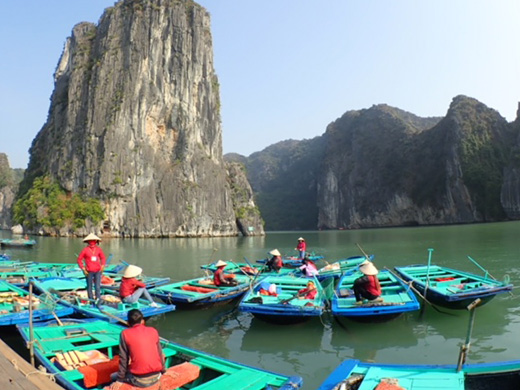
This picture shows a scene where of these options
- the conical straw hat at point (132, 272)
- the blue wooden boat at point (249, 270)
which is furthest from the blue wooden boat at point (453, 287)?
the conical straw hat at point (132, 272)

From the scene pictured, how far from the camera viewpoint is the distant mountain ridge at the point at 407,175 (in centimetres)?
8075

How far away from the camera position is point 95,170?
57094mm

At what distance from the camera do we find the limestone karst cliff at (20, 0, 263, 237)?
57.4 m

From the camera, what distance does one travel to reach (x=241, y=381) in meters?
5.16

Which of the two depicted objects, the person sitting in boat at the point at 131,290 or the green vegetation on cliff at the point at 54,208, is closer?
the person sitting in boat at the point at 131,290

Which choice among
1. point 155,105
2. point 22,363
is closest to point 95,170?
point 155,105

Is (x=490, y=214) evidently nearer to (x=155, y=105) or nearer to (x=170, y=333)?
(x=155, y=105)

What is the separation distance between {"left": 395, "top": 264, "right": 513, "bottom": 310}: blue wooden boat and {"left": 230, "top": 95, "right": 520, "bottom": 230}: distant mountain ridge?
233 feet

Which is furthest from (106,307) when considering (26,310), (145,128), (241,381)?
(145,128)

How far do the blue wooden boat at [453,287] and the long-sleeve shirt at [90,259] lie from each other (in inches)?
328

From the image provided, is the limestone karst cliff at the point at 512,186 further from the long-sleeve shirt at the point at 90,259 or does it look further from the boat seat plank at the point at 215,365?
the boat seat plank at the point at 215,365

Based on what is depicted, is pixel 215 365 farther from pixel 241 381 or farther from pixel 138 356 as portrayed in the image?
pixel 138 356

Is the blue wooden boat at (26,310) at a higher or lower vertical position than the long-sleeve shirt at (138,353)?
lower

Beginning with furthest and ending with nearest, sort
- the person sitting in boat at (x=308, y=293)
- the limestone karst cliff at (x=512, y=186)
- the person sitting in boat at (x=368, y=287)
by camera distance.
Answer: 1. the limestone karst cliff at (x=512, y=186)
2. the person sitting in boat at (x=308, y=293)
3. the person sitting in boat at (x=368, y=287)
